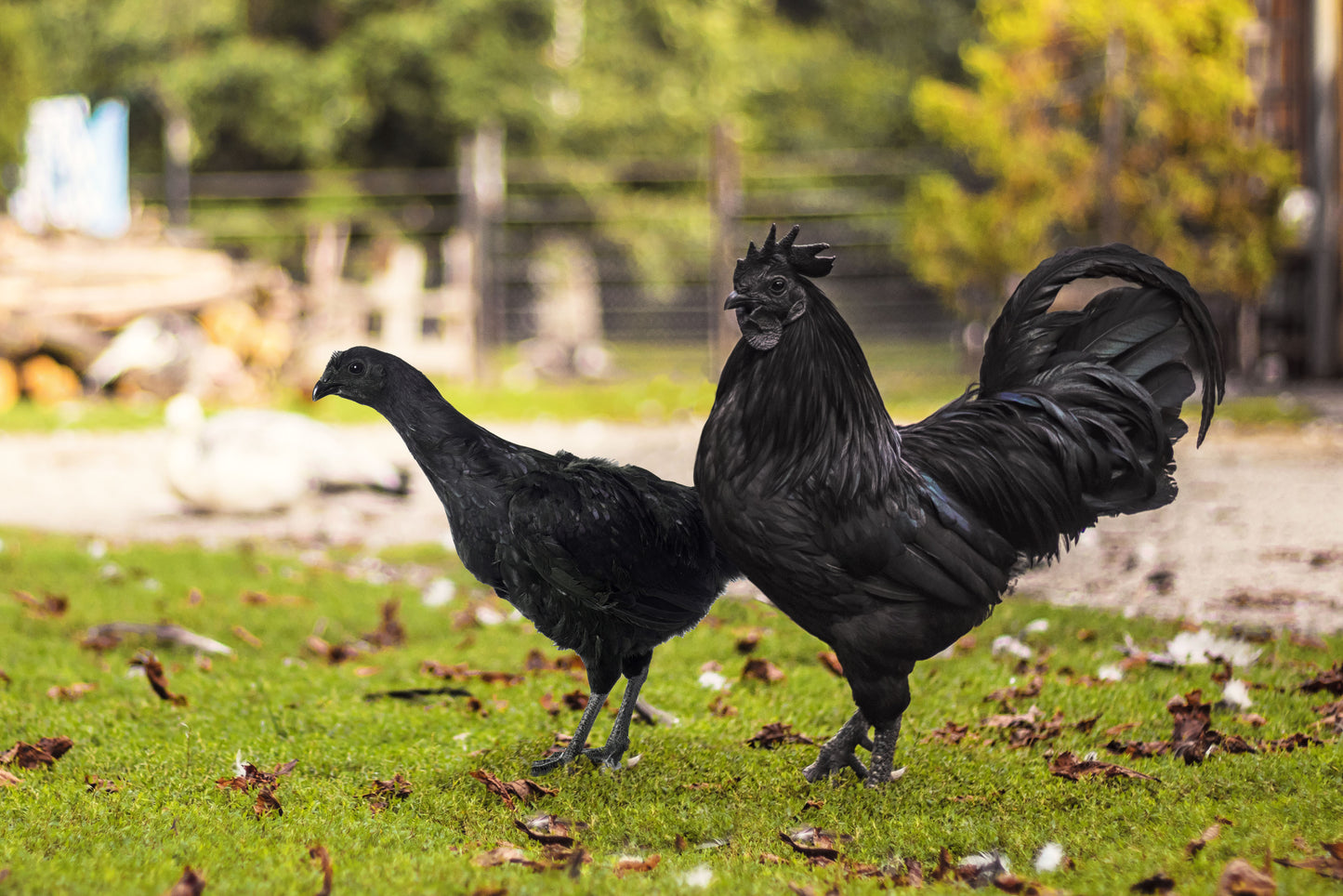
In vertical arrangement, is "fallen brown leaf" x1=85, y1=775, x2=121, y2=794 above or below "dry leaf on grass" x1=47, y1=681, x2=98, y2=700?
above

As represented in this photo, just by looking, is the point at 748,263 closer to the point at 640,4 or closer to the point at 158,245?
the point at 158,245

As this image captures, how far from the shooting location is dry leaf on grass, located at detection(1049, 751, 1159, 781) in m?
3.82

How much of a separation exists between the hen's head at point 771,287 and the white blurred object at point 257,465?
6381 mm

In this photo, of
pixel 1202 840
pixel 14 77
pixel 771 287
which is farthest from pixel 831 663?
pixel 14 77

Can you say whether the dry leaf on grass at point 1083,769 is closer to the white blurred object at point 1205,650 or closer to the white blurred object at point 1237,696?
the white blurred object at point 1237,696

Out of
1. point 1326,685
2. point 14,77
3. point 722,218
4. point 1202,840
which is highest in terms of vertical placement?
point 14,77

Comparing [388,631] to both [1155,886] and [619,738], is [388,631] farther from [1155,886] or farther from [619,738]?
[1155,886]

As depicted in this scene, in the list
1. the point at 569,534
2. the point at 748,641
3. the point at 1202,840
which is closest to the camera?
the point at 1202,840

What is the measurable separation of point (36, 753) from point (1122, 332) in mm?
3894

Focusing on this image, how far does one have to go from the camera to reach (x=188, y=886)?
9.50 feet

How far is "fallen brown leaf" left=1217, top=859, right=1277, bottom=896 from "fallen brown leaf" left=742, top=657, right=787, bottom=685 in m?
2.41

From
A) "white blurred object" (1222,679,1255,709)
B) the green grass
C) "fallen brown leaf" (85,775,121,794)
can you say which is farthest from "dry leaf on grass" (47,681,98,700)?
"white blurred object" (1222,679,1255,709)

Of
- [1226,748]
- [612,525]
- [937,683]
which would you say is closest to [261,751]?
[612,525]

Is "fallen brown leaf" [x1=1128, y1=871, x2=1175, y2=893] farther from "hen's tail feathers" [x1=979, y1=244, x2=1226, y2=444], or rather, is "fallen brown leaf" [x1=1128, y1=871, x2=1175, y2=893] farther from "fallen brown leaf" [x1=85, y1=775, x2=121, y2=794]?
"fallen brown leaf" [x1=85, y1=775, x2=121, y2=794]
